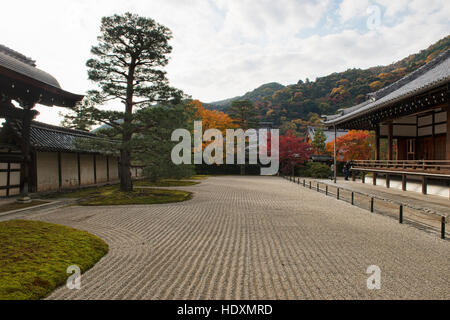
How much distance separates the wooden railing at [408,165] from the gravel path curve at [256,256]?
679 centimetres

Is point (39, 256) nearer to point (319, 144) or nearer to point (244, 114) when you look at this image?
point (319, 144)

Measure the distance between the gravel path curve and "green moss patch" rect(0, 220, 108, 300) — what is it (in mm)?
296

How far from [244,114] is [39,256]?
3670cm

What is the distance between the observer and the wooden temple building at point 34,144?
8781 mm

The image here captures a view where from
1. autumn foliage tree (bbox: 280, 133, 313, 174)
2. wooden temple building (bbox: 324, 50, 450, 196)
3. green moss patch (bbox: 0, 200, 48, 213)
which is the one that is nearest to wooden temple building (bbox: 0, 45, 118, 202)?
green moss patch (bbox: 0, 200, 48, 213)

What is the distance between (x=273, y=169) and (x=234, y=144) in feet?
21.1

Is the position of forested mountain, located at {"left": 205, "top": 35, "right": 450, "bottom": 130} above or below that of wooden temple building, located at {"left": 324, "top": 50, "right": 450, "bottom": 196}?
above

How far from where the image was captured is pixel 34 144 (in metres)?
12.3

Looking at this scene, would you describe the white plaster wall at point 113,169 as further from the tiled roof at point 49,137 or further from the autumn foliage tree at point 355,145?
the autumn foliage tree at point 355,145

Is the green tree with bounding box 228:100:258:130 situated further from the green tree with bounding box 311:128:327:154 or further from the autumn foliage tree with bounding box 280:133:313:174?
the autumn foliage tree with bounding box 280:133:313:174

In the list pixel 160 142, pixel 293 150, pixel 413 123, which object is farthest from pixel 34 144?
pixel 413 123

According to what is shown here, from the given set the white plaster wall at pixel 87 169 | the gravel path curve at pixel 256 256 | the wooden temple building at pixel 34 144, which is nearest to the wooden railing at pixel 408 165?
the gravel path curve at pixel 256 256

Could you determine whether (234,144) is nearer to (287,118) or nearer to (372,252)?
(372,252)

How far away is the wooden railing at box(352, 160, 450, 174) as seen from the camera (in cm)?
1250
